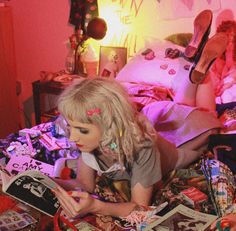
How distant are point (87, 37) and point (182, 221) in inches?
72.5

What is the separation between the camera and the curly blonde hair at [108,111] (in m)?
1.12

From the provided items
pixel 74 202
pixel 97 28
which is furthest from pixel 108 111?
pixel 97 28

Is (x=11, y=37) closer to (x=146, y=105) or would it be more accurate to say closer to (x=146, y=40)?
(x=146, y=40)

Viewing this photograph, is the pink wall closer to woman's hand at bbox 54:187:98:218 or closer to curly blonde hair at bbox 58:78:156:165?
curly blonde hair at bbox 58:78:156:165

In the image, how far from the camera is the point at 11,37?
2.86 m

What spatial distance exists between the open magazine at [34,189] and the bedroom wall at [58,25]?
1.60 metres

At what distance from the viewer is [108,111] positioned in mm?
1117

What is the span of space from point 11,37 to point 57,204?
2038 mm

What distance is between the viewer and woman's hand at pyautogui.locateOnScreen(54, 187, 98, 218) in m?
1.06

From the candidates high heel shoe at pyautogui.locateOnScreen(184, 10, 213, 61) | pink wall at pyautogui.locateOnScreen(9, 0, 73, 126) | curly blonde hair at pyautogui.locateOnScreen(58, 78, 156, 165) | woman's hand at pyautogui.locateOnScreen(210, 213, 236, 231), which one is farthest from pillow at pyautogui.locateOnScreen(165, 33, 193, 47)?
woman's hand at pyautogui.locateOnScreen(210, 213, 236, 231)

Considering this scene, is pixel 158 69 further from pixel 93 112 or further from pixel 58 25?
pixel 93 112

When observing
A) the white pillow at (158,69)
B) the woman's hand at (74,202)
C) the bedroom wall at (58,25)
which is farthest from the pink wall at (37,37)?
the woman's hand at (74,202)

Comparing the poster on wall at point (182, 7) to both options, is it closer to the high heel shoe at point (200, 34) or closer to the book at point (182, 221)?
the high heel shoe at point (200, 34)

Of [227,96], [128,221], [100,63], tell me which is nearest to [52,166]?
[128,221]
